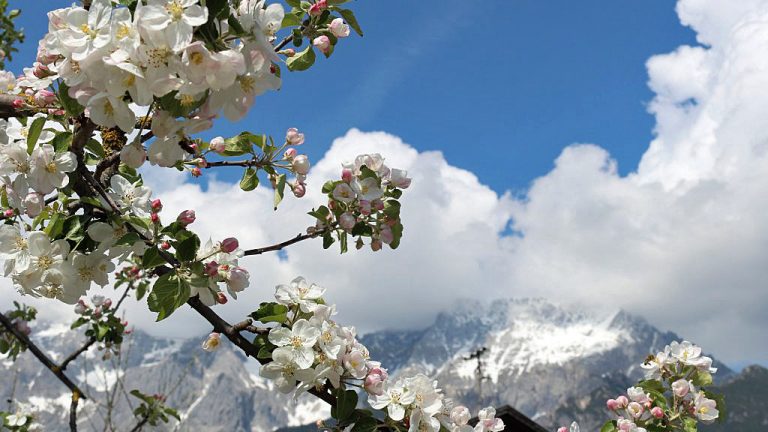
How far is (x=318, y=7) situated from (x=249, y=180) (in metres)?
0.66

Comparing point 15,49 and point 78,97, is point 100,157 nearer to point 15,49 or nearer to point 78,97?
point 78,97

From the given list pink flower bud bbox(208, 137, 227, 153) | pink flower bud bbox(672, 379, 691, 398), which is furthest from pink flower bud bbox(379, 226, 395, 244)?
pink flower bud bbox(672, 379, 691, 398)

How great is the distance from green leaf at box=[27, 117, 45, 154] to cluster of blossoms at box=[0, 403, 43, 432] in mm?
4758

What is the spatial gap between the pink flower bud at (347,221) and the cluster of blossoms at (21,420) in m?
4.50

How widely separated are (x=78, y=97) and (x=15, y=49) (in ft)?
19.5

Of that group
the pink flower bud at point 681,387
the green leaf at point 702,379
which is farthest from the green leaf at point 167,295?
the green leaf at point 702,379

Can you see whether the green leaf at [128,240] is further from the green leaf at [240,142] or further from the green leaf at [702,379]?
the green leaf at [702,379]

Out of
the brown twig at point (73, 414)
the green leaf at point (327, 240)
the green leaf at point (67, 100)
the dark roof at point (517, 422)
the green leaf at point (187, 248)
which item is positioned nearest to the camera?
the green leaf at point (67, 100)

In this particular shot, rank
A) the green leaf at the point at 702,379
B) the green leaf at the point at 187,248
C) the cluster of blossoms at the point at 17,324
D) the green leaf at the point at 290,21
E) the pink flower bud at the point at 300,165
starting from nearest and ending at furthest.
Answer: the green leaf at the point at 187,248 → the green leaf at the point at 290,21 → the pink flower bud at the point at 300,165 → the green leaf at the point at 702,379 → the cluster of blossoms at the point at 17,324

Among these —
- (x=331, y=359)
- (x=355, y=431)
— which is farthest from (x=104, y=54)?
(x=355, y=431)

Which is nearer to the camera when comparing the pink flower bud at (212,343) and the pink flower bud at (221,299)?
the pink flower bud at (221,299)

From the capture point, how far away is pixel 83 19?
140 centimetres

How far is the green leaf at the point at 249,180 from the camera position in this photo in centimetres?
234

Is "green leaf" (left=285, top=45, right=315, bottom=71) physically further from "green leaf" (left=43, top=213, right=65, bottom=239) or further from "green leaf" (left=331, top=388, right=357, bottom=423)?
"green leaf" (left=331, top=388, right=357, bottom=423)
